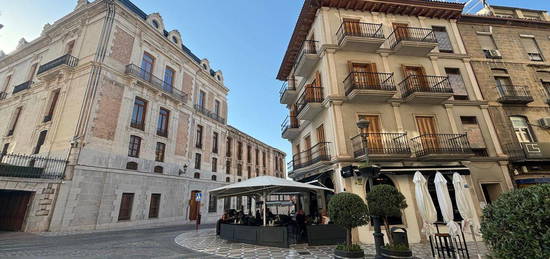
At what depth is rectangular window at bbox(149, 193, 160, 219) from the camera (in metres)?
17.9

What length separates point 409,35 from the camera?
42.9 feet

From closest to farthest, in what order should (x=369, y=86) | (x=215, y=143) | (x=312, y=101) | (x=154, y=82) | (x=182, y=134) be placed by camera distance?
(x=369, y=86), (x=312, y=101), (x=154, y=82), (x=182, y=134), (x=215, y=143)

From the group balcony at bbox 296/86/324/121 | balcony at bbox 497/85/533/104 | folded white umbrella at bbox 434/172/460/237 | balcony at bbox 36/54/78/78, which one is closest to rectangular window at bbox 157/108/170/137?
balcony at bbox 36/54/78/78

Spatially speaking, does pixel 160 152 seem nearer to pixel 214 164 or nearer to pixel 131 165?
pixel 131 165

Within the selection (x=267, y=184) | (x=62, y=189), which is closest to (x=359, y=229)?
(x=267, y=184)

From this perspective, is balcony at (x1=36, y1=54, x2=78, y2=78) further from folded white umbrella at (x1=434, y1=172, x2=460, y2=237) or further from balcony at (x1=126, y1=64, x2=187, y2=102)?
folded white umbrella at (x1=434, y1=172, x2=460, y2=237)

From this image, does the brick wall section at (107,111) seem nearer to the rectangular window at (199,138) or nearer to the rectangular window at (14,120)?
the rectangular window at (199,138)

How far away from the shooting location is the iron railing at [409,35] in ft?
41.2

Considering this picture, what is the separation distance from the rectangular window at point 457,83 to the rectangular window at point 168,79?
21.8 metres

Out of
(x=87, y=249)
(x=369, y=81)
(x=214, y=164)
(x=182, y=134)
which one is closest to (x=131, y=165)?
(x=182, y=134)

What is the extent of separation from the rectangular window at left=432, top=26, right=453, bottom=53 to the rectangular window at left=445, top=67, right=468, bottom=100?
1387 mm

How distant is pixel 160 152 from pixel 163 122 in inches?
113

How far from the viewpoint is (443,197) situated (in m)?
6.93

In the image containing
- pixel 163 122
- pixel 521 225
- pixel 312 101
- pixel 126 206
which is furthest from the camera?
pixel 163 122
